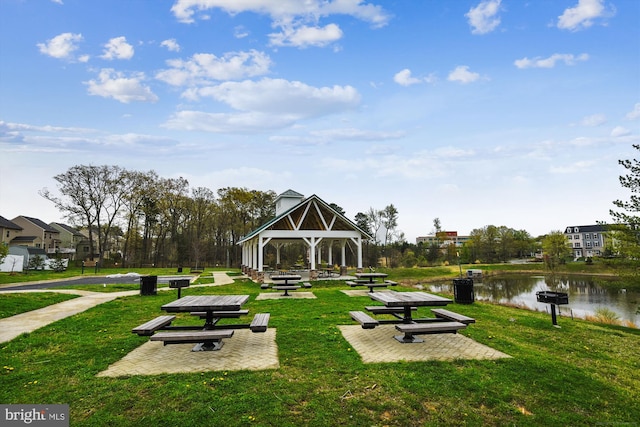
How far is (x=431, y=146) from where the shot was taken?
53.3 ft

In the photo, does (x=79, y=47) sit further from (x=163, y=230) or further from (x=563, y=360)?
(x=163, y=230)

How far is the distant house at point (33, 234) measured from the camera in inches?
1697

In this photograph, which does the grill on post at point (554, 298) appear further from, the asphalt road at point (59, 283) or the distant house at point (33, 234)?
the distant house at point (33, 234)

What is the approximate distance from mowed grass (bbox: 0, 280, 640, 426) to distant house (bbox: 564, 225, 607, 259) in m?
78.3

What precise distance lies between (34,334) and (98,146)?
15235 mm

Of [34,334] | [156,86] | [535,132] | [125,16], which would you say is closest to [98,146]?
[156,86]

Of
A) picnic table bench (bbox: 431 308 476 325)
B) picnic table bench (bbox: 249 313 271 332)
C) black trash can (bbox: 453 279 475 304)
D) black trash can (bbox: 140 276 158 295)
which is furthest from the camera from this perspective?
black trash can (bbox: 140 276 158 295)

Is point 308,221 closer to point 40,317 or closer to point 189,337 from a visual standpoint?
point 40,317

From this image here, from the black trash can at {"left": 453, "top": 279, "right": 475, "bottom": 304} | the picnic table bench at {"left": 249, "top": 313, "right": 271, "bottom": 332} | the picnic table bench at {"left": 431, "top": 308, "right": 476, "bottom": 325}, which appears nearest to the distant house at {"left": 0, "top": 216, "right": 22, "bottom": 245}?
the picnic table bench at {"left": 249, "top": 313, "right": 271, "bottom": 332}

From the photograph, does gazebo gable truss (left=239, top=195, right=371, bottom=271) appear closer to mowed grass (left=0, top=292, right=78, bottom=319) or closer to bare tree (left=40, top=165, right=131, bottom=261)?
mowed grass (left=0, top=292, right=78, bottom=319)

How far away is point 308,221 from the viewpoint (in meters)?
18.4

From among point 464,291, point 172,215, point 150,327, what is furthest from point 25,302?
point 172,215

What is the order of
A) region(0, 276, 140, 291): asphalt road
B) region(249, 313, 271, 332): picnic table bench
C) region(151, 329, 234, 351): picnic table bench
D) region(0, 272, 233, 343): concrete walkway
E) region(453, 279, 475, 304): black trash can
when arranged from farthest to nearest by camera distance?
region(0, 276, 140, 291): asphalt road
region(453, 279, 475, 304): black trash can
region(0, 272, 233, 343): concrete walkway
region(249, 313, 271, 332): picnic table bench
region(151, 329, 234, 351): picnic table bench

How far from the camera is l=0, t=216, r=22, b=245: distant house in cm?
3950
